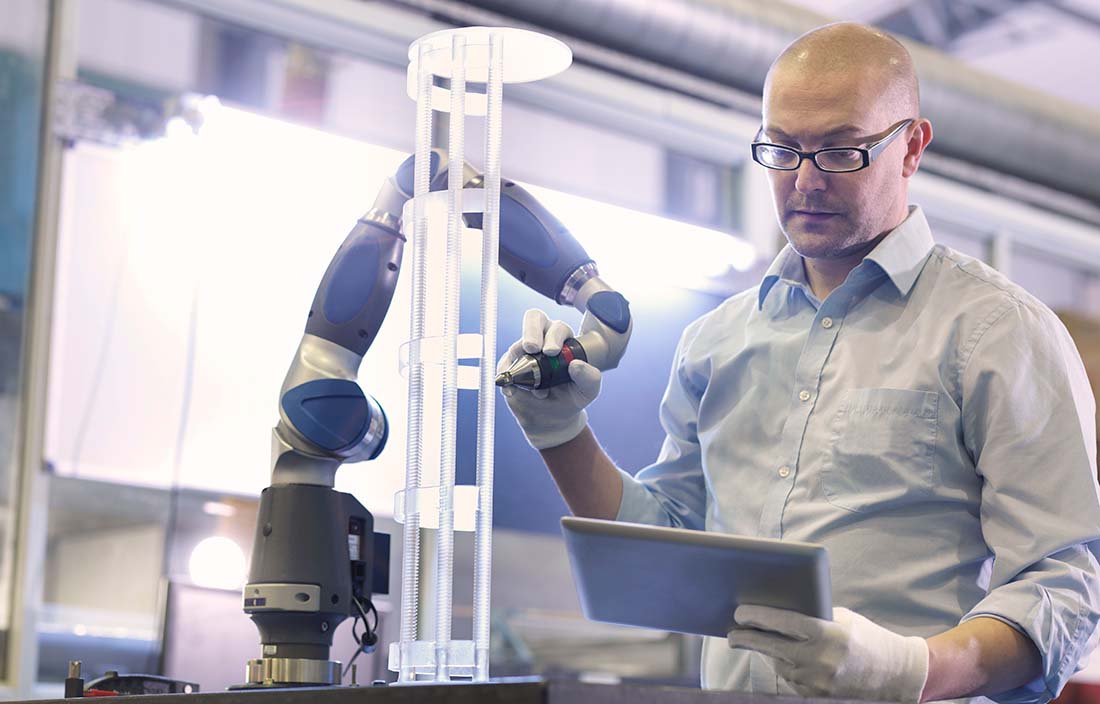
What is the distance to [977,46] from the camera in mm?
4258

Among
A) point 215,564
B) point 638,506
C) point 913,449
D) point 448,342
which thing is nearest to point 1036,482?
point 913,449

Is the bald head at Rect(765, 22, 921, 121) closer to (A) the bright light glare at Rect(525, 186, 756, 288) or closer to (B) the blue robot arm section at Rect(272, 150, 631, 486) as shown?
(B) the blue robot arm section at Rect(272, 150, 631, 486)

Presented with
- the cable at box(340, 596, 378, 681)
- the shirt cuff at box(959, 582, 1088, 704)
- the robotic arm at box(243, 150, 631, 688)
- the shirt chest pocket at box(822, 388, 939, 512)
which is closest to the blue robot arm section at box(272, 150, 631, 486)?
the robotic arm at box(243, 150, 631, 688)

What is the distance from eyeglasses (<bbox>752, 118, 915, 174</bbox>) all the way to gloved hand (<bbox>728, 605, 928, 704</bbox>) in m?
0.56

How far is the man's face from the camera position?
1439 mm

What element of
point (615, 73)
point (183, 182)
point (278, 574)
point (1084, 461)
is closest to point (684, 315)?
point (615, 73)

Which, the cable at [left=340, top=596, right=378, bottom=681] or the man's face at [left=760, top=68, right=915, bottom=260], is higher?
A: the man's face at [left=760, top=68, right=915, bottom=260]

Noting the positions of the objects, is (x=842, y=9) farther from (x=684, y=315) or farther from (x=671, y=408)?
(x=671, y=408)

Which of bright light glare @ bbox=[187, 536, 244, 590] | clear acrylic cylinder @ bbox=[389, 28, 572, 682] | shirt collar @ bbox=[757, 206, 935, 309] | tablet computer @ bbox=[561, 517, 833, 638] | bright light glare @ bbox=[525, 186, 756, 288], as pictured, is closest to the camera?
tablet computer @ bbox=[561, 517, 833, 638]

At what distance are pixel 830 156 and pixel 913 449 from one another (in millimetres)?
330

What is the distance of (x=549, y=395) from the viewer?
4.39ft

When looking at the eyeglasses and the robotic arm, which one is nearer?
the robotic arm

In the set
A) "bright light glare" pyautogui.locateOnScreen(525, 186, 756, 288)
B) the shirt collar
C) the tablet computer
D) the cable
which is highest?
"bright light glare" pyautogui.locateOnScreen(525, 186, 756, 288)

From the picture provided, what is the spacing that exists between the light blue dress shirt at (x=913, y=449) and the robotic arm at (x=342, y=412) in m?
0.30
